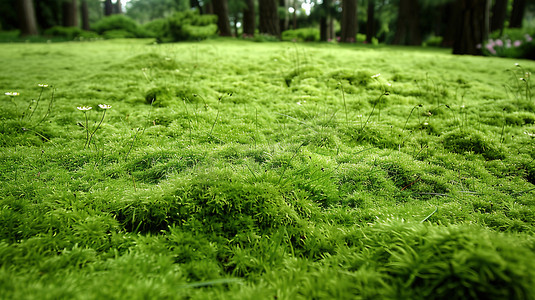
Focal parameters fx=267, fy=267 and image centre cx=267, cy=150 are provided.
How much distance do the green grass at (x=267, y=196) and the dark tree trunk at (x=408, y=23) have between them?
18.3 metres

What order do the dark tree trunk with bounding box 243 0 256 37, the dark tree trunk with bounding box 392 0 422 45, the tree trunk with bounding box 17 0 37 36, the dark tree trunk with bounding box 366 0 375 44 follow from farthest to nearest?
the dark tree trunk with bounding box 366 0 375 44 → the dark tree trunk with bounding box 392 0 422 45 → the dark tree trunk with bounding box 243 0 256 37 → the tree trunk with bounding box 17 0 37 36

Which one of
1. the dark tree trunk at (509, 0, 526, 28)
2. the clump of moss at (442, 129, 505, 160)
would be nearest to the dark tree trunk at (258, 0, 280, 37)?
the clump of moss at (442, 129, 505, 160)

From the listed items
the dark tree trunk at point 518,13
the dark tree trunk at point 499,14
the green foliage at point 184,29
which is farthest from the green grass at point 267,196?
the dark tree trunk at point 518,13

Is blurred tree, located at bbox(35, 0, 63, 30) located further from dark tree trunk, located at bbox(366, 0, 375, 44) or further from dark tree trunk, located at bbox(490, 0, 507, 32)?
dark tree trunk, located at bbox(490, 0, 507, 32)

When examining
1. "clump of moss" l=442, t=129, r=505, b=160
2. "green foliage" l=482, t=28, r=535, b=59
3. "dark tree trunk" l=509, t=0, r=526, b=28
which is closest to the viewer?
"clump of moss" l=442, t=129, r=505, b=160

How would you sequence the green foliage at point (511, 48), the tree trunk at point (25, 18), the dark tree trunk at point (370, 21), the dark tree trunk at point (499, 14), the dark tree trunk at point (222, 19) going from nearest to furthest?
1. the green foliage at point (511, 48)
2. the dark tree trunk at point (499, 14)
3. the dark tree trunk at point (222, 19)
4. the tree trunk at point (25, 18)
5. the dark tree trunk at point (370, 21)

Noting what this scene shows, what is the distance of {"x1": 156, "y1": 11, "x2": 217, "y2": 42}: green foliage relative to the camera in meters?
13.5

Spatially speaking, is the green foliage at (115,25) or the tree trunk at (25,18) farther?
the green foliage at (115,25)

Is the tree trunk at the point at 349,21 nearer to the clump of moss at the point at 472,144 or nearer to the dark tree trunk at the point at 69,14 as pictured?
the clump of moss at the point at 472,144

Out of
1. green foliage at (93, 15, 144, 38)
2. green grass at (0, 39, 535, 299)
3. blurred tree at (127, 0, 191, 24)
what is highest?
blurred tree at (127, 0, 191, 24)

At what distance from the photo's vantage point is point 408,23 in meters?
20.4

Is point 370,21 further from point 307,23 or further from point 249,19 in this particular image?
point 249,19

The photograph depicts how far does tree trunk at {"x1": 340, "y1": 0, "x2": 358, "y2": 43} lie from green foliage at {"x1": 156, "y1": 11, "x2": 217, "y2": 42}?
956 centimetres

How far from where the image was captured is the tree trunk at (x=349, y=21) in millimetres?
18469
